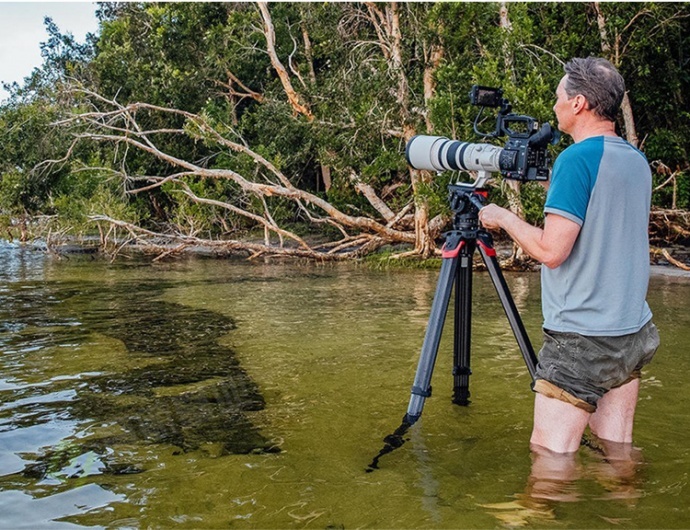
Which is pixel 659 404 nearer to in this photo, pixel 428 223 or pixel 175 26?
pixel 428 223

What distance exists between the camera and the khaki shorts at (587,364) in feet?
9.25

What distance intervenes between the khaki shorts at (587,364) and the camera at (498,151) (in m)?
0.70

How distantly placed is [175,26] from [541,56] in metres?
9.90

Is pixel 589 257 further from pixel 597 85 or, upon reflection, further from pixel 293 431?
pixel 293 431

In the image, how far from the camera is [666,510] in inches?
111

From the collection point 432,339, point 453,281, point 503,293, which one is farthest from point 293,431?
point 503,293

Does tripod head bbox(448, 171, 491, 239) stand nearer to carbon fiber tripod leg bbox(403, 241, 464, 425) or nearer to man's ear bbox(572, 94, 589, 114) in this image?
carbon fiber tripod leg bbox(403, 241, 464, 425)

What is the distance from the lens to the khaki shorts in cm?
282

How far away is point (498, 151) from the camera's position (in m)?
3.23

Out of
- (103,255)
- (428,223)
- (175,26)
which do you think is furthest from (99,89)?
(428,223)

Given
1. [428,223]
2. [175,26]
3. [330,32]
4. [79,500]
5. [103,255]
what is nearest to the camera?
[79,500]

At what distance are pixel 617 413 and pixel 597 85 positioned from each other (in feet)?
4.20

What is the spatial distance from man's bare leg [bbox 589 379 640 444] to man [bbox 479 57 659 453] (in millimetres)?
149

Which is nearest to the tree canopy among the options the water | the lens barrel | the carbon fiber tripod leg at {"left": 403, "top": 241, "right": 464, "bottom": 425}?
the water
